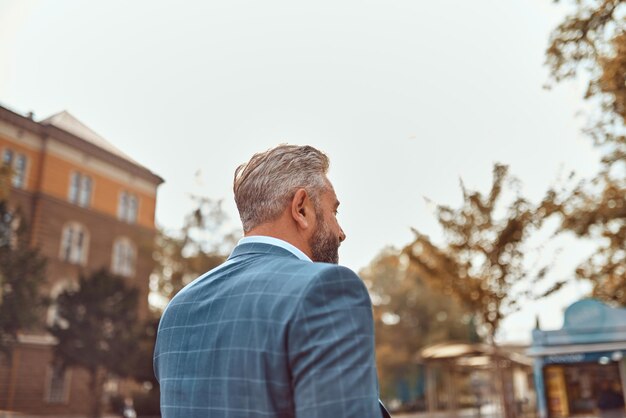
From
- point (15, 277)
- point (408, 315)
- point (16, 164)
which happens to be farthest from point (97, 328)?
point (408, 315)

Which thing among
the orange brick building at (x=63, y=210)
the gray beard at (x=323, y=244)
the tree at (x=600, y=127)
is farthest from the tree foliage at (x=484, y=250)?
the gray beard at (x=323, y=244)

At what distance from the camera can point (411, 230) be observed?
44.2 feet

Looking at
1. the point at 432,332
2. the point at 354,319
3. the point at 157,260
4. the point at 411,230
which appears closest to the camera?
the point at 354,319

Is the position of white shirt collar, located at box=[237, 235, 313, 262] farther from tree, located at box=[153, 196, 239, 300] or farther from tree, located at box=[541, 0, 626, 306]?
tree, located at box=[153, 196, 239, 300]

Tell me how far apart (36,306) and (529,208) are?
11700mm

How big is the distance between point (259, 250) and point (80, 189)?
15.4 meters

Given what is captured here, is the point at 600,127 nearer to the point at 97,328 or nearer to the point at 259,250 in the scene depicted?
the point at 259,250

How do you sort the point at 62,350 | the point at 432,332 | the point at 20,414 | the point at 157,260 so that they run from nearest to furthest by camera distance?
the point at 20,414 → the point at 62,350 → the point at 157,260 → the point at 432,332

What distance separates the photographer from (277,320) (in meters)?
0.92

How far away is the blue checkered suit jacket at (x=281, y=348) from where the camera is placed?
2.86 ft

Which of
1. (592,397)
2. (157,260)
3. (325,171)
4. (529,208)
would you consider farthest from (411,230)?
(325,171)

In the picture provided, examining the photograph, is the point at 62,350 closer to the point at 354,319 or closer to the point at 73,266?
the point at 73,266

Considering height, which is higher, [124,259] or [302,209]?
[124,259]

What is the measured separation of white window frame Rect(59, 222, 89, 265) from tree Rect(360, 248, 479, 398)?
51.9ft
